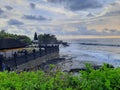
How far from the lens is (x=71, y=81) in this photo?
16.9 feet

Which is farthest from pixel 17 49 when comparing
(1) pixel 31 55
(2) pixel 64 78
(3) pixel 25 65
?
(2) pixel 64 78

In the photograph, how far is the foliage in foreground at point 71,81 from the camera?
436 cm

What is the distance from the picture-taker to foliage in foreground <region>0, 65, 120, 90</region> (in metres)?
4.36

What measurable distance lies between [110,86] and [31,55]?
163 ft

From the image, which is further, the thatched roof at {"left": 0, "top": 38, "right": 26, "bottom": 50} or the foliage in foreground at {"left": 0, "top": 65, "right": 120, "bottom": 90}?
the thatched roof at {"left": 0, "top": 38, "right": 26, "bottom": 50}

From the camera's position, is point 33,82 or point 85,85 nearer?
point 85,85

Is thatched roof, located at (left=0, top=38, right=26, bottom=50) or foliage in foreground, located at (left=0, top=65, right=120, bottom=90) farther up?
foliage in foreground, located at (left=0, top=65, right=120, bottom=90)

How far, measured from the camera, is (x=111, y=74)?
14.5 ft

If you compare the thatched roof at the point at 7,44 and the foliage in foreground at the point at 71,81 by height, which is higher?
the foliage in foreground at the point at 71,81

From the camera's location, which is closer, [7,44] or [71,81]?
[71,81]

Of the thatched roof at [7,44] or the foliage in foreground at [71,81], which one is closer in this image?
the foliage in foreground at [71,81]

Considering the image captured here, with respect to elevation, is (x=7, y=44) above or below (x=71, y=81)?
below

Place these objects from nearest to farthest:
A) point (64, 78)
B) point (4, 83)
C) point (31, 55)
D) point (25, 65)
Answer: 1. point (4, 83)
2. point (64, 78)
3. point (25, 65)
4. point (31, 55)

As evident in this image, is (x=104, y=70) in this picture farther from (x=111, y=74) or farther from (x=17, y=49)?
(x=17, y=49)
